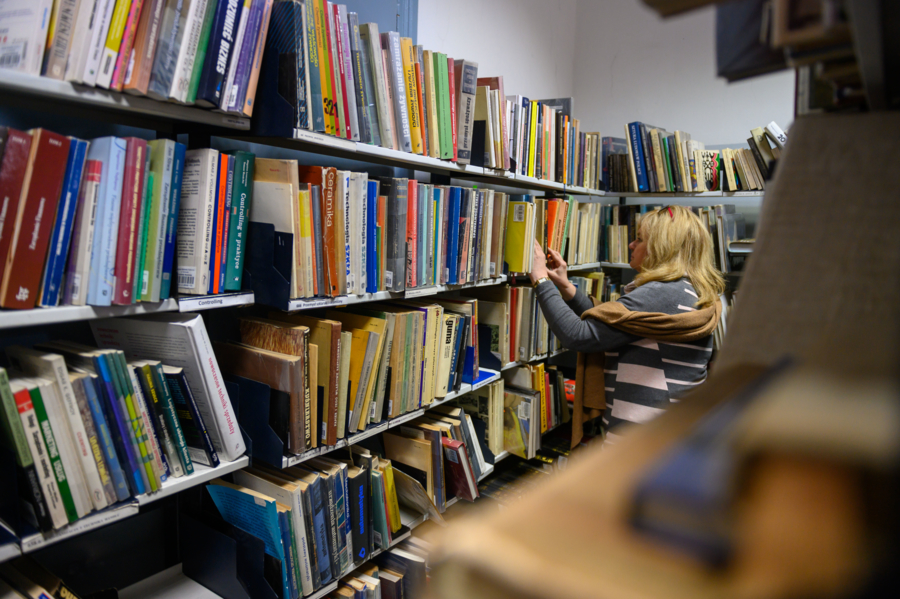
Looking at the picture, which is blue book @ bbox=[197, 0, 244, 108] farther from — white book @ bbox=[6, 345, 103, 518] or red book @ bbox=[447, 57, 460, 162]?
red book @ bbox=[447, 57, 460, 162]

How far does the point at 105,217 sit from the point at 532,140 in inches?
73.8

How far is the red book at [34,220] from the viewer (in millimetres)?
936

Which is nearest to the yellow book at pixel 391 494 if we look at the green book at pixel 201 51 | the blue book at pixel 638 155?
the green book at pixel 201 51

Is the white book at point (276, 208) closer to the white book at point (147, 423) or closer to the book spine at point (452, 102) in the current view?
the white book at point (147, 423)

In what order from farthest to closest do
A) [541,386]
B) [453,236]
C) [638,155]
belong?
[638,155], [541,386], [453,236]

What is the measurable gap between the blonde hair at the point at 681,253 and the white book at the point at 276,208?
59.1 inches

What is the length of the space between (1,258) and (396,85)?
1124mm

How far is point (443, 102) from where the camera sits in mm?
1836

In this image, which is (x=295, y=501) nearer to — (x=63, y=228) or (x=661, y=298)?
(x=63, y=228)

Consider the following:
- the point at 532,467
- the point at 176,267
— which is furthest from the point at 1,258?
the point at 532,467

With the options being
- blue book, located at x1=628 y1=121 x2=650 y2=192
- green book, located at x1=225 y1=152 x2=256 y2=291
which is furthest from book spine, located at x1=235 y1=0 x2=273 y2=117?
blue book, located at x1=628 y1=121 x2=650 y2=192

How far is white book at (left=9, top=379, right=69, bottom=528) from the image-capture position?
3.17ft

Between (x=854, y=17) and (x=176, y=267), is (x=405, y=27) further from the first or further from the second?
(x=854, y=17)

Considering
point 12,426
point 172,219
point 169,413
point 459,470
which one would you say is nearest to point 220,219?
point 172,219
